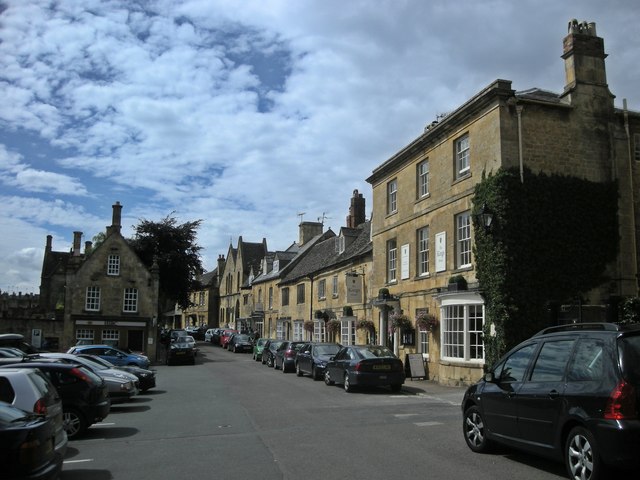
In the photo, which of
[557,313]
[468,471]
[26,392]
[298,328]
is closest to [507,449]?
[468,471]

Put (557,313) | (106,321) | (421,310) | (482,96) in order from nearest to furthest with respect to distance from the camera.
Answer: (557,313) < (482,96) < (421,310) < (106,321)

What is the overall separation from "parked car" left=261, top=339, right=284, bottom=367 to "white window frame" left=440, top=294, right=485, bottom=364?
1239 cm

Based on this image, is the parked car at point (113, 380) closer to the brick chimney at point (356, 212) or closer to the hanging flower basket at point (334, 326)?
the hanging flower basket at point (334, 326)

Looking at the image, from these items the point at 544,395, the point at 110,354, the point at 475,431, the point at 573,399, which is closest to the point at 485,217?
the point at 475,431

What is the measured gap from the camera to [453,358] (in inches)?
785

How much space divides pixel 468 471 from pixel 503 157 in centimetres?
1246

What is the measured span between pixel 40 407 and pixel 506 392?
20.4ft

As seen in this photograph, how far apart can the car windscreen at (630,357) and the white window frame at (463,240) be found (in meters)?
13.4

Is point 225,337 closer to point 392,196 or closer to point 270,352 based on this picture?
point 270,352

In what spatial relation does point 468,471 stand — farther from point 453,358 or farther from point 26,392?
point 453,358

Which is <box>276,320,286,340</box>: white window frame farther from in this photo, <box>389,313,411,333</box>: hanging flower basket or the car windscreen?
the car windscreen

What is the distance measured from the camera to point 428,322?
2131 cm

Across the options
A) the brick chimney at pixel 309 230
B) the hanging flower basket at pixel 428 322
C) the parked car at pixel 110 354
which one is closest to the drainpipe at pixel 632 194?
the hanging flower basket at pixel 428 322

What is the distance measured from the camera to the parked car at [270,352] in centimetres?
3107
